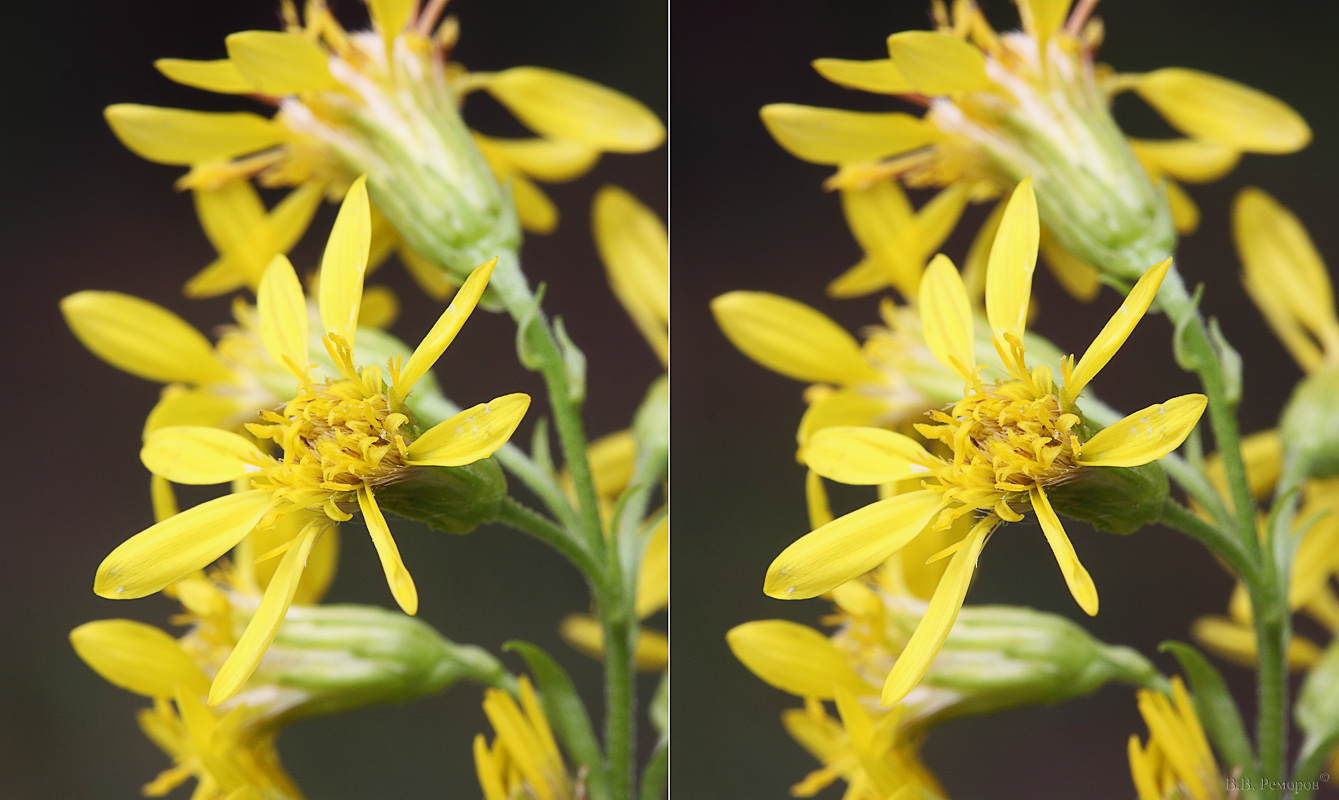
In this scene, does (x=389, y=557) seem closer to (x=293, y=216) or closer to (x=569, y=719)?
(x=569, y=719)

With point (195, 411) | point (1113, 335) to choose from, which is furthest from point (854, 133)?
point (195, 411)

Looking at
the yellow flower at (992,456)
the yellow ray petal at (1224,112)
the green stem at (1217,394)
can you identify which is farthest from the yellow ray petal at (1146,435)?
the yellow ray petal at (1224,112)

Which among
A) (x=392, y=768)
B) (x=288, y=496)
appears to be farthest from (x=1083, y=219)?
(x=392, y=768)

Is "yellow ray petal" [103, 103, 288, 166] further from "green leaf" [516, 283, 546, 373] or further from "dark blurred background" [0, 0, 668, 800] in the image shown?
"green leaf" [516, 283, 546, 373]

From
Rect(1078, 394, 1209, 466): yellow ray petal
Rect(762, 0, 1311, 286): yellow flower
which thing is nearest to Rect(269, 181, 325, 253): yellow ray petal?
Rect(762, 0, 1311, 286): yellow flower

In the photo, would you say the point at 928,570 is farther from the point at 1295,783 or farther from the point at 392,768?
the point at 392,768

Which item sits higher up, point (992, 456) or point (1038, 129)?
point (1038, 129)
